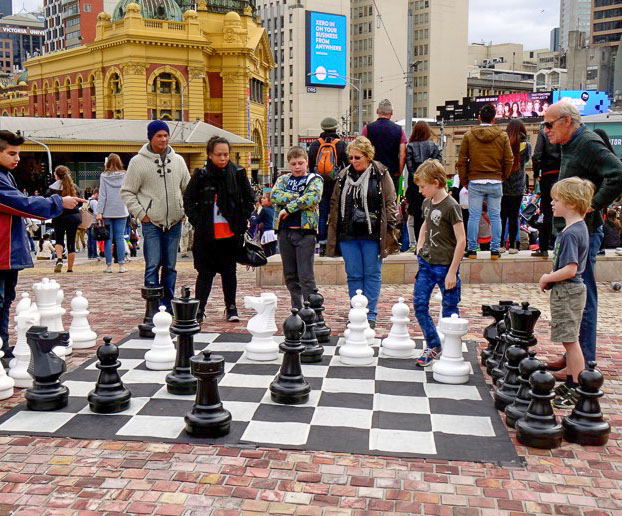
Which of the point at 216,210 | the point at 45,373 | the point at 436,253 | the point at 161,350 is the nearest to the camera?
the point at 45,373

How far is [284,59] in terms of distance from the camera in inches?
4141

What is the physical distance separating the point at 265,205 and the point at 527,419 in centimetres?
860

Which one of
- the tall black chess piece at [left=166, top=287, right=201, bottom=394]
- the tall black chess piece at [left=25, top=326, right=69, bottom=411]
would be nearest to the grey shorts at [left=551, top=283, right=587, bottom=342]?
the tall black chess piece at [left=166, top=287, right=201, bottom=394]

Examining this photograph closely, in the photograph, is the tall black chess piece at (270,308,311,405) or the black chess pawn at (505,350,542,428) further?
the tall black chess piece at (270,308,311,405)

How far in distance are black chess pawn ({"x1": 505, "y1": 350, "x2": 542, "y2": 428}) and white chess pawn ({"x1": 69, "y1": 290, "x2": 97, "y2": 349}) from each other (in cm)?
362

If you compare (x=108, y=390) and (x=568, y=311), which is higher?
(x=568, y=311)

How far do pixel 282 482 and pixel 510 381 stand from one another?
1805mm

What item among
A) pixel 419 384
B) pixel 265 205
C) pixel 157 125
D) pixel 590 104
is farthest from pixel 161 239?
pixel 590 104

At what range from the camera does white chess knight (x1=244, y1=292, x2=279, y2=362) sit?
5453mm

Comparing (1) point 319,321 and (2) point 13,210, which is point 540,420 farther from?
(2) point 13,210

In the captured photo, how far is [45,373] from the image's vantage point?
4.36 metres

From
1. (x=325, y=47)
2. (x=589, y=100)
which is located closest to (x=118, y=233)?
(x=589, y=100)

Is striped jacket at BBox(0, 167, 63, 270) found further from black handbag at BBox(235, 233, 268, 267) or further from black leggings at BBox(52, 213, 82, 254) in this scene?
black leggings at BBox(52, 213, 82, 254)

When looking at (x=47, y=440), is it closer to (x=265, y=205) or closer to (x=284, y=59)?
(x=265, y=205)
